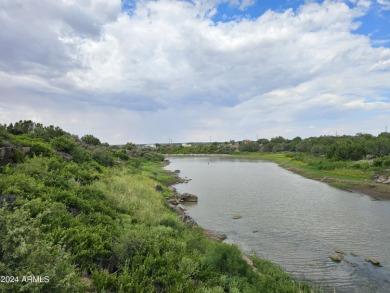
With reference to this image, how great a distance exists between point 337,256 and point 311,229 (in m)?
6.33

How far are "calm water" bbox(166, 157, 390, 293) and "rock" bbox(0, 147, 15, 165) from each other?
17.2 m

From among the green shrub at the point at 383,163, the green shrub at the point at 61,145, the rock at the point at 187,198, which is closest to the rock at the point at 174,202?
the rock at the point at 187,198

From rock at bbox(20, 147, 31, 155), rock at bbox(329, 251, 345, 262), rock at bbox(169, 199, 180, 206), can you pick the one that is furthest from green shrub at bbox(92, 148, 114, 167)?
rock at bbox(329, 251, 345, 262)

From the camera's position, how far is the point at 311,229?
2420 cm

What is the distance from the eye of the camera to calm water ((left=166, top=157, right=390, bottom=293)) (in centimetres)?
1603

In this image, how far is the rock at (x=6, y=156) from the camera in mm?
17734

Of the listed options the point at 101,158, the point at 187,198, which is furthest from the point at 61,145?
the point at 187,198

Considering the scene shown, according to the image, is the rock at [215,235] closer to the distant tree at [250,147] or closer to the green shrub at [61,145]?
the green shrub at [61,145]

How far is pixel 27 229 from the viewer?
6852mm

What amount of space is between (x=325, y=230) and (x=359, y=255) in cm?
538

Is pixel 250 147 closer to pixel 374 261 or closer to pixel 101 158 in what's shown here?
pixel 101 158

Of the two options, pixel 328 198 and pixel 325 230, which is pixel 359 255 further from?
pixel 328 198

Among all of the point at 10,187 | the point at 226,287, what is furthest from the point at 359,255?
the point at 10,187

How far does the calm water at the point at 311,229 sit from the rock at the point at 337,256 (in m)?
0.31
